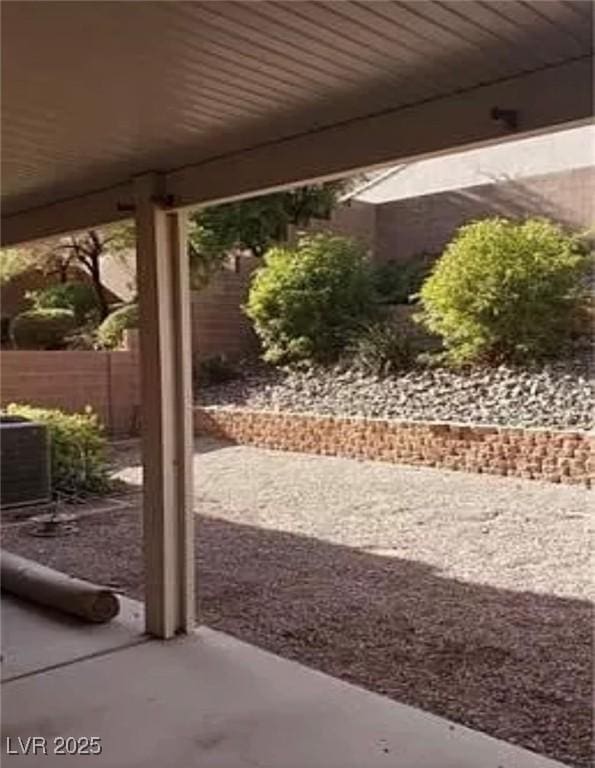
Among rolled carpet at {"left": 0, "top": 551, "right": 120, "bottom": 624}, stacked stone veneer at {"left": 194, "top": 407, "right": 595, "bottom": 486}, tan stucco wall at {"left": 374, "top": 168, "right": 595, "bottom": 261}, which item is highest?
tan stucco wall at {"left": 374, "top": 168, "right": 595, "bottom": 261}

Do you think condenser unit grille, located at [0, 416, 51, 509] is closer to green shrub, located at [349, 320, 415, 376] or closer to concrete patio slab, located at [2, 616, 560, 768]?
concrete patio slab, located at [2, 616, 560, 768]

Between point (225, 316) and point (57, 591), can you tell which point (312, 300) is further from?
point (57, 591)

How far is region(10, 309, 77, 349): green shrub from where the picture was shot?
11797 mm

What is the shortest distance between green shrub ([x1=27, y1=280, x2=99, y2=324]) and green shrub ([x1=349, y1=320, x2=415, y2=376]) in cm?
444

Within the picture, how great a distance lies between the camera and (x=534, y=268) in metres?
8.84

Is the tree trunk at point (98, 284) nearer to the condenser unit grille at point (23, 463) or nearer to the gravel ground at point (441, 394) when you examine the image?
the gravel ground at point (441, 394)

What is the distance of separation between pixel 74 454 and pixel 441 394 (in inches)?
145

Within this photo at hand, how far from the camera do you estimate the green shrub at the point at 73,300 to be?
41.6ft

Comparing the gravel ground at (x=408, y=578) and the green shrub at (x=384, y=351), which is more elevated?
the green shrub at (x=384, y=351)

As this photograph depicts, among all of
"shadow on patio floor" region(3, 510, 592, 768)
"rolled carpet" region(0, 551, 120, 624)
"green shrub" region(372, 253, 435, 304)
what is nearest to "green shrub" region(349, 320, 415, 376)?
"green shrub" region(372, 253, 435, 304)

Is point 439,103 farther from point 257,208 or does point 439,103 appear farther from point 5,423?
point 257,208

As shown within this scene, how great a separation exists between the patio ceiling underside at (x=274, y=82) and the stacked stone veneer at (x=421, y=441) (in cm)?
475

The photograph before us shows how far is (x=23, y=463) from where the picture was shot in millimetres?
7055

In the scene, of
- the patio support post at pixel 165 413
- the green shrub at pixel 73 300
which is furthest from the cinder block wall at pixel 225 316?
the patio support post at pixel 165 413
